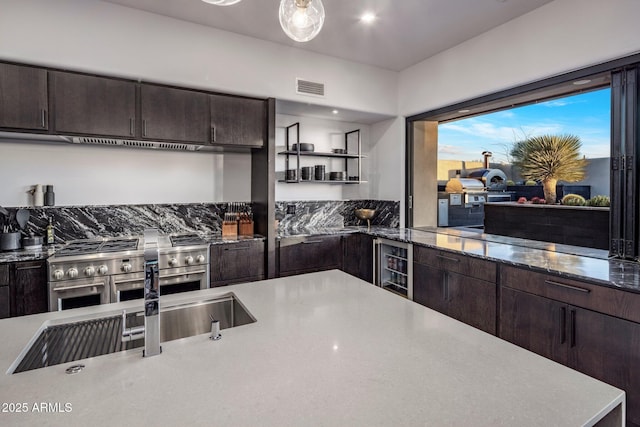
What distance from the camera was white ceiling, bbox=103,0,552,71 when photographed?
2656 mm

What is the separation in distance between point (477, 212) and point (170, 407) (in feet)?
14.0

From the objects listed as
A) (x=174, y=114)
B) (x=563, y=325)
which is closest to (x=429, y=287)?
(x=563, y=325)

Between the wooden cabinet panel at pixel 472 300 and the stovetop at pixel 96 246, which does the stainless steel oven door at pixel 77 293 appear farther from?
the wooden cabinet panel at pixel 472 300

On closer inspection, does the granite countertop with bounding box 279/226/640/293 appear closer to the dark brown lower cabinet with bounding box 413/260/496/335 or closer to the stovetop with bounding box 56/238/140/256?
the dark brown lower cabinet with bounding box 413/260/496/335

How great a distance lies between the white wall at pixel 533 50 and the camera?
2.25 meters

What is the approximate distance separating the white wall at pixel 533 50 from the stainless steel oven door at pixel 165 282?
2.99m

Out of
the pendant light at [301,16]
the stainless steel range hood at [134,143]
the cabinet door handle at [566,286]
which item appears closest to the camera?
the pendant light at [301,16]

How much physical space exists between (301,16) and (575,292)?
214 cm

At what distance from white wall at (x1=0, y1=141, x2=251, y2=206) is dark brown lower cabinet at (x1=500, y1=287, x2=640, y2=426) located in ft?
9.13

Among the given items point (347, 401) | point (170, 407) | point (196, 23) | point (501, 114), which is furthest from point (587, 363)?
point (196, 23)

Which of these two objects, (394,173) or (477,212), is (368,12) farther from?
(477,212)

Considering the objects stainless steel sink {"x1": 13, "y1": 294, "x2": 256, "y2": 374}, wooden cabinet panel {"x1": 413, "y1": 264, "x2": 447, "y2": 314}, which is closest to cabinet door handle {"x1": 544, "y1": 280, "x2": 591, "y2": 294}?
wooden cabinet panel {"x1": 413, "y1": 264, "x2": 447, "y2": 314}

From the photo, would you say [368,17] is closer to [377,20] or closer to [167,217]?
[377,20]

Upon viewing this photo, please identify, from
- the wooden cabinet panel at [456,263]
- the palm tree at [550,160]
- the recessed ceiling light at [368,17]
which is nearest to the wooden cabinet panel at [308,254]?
the wooden cabinet panel at [456,263]
